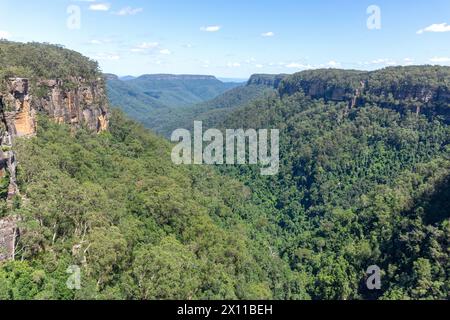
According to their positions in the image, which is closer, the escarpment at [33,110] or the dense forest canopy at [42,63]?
the escarpment at [33,110]

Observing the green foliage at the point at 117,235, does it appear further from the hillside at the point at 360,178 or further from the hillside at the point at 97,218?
the hillside at the point at 360,178

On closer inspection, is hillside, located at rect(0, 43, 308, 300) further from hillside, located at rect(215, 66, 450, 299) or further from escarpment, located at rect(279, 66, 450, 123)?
escarpment, located at rect(279, 66, 450, 123)

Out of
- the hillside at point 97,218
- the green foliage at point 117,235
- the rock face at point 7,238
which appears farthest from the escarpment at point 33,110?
the green foliage at point 117,235

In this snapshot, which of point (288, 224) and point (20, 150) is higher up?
point (20, 150)

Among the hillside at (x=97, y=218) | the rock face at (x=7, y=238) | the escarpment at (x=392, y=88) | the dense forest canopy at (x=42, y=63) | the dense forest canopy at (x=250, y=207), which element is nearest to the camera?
the rock face at (x=7, y=238)

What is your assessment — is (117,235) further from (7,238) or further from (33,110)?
(33,110)

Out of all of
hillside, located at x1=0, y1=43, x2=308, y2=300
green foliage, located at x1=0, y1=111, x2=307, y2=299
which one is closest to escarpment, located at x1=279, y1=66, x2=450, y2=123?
hillside, located at x1=0, y1=43, x2=308, y2=300
